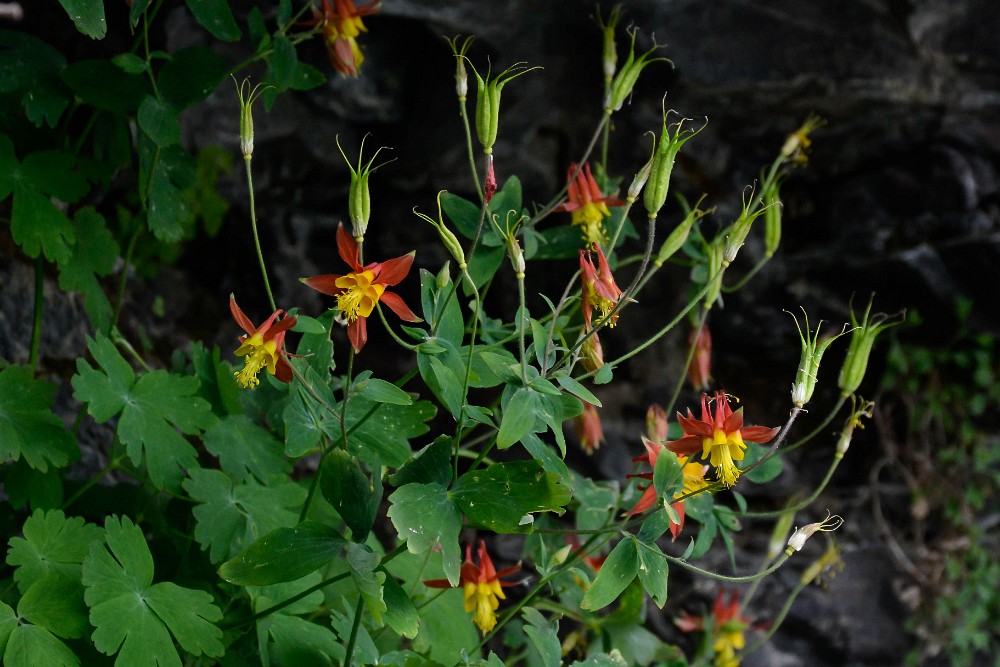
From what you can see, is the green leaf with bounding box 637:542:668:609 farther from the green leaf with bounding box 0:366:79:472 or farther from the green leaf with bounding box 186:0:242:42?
the green leaf with bounding box 186:0:242:42

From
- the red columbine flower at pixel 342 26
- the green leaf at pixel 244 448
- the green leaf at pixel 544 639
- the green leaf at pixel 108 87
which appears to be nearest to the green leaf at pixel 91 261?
the green leaf at pixel 108 87

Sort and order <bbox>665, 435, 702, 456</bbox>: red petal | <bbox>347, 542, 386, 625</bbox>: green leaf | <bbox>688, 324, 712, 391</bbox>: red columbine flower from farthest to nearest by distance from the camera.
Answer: <bbox>688, 324, 712, 391</bbox>: red columbine flower, <bbox>665, 435, 702, 456</bbox>: red petal, <bbox>347, 542, 386, 625</bbox>: green leaf

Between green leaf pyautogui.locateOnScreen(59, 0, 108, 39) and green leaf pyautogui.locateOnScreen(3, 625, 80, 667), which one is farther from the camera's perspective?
green leaf pyautogui.locateOnScreen(59, 0, 108, 39)

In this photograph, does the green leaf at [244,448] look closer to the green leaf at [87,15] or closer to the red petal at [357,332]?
the red petal at [357,332]

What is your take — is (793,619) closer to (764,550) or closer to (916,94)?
(764,550)

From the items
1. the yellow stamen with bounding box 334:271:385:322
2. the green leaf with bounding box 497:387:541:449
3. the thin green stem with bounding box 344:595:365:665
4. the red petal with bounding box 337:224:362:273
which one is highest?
the red petal with bounding box 337:224:362:273

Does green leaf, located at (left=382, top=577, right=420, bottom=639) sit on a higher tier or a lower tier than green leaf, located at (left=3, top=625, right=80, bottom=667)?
higher

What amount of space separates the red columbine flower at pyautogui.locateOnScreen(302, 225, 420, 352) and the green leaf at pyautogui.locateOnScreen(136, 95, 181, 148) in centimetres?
48

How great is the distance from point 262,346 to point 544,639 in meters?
0.48

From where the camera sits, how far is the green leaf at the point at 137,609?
0.97m

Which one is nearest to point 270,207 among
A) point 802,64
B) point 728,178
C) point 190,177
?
point 190,177

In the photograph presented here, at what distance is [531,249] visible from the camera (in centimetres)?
122

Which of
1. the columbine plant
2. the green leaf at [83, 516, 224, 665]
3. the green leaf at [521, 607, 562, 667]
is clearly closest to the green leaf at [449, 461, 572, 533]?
the columbine plant

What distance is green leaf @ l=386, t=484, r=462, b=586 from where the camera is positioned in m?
0.89
